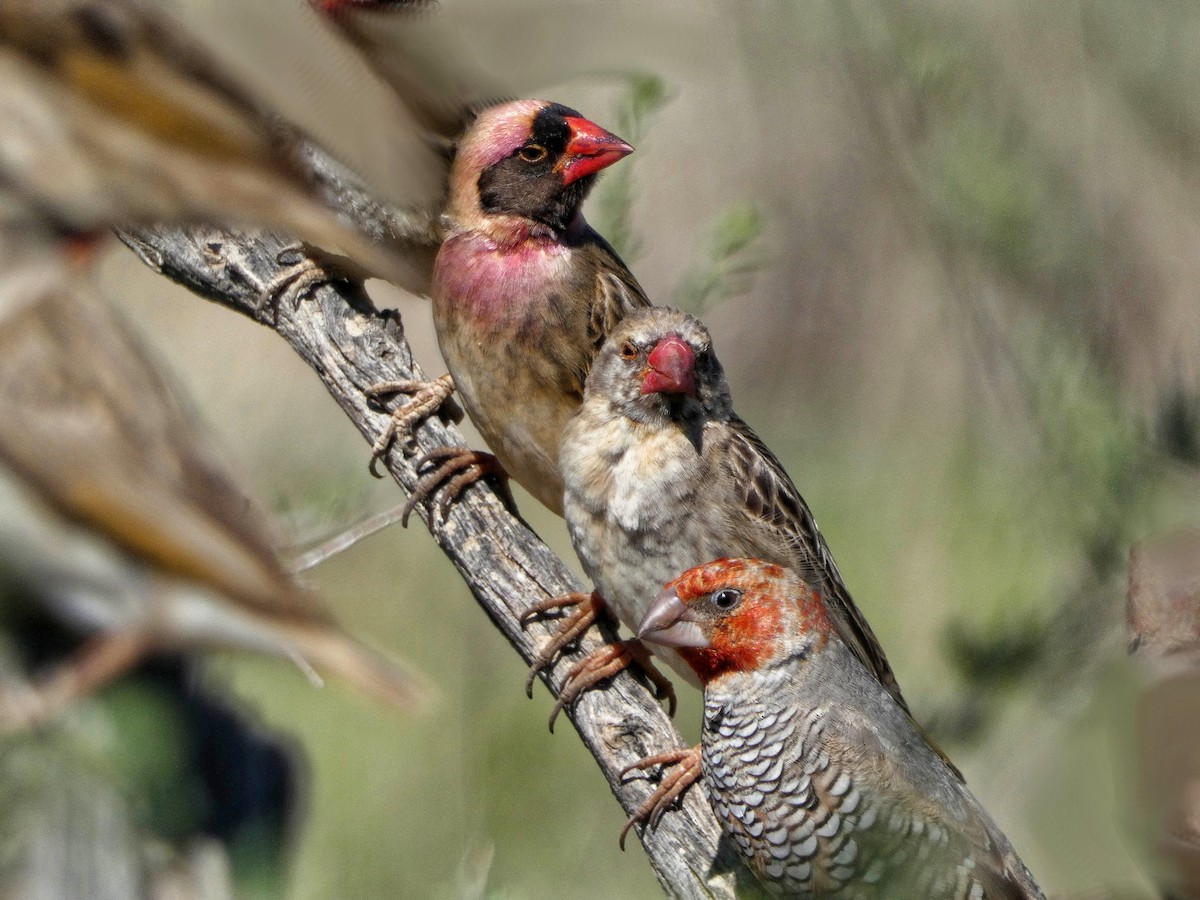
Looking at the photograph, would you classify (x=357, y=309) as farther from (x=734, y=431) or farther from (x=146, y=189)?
(x=146, y=189)

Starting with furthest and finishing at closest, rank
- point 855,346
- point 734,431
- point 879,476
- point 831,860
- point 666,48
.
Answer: point 855,346
point 879,476
point 734,431
point 831,860
point 666,48

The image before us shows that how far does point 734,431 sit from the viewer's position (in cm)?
342

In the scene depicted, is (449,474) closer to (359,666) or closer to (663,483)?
(663,483)

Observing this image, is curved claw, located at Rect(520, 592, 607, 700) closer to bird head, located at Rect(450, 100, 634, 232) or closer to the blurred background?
the blurred background

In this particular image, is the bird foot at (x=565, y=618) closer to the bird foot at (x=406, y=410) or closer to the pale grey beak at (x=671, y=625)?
the pale grey beak at (x=671, y=625)

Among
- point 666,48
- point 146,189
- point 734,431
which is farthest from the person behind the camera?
point 734,431

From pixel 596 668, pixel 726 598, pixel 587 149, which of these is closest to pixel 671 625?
pixel 726 598

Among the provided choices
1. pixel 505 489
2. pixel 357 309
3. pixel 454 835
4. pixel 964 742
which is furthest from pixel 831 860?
pixel 357 309

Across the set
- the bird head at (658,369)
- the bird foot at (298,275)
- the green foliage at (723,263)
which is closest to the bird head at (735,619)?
the bird head at (658,369)

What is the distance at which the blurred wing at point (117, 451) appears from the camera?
2.08ft

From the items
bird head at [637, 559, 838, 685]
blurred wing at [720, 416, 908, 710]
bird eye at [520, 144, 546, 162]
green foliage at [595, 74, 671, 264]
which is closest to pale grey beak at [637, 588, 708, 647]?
bird head at [637, 559, 838, 685]

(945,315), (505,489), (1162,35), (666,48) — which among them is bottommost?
(505,489)

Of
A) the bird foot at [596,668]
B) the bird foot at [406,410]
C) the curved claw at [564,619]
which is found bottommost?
the bird foot at [596,668]

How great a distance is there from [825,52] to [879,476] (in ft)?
13.7
